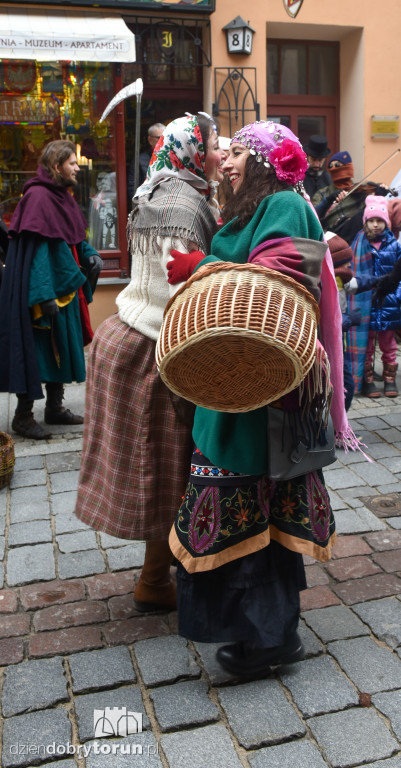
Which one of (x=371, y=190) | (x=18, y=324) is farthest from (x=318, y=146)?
(x=18, y=324)

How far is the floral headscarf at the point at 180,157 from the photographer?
8.27 ft

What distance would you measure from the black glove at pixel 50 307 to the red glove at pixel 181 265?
264 centimetres

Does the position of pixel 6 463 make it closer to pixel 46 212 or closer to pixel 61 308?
pixel 61 308

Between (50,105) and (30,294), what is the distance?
12.2 feet

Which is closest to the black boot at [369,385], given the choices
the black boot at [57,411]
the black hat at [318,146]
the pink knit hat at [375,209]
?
the pink knit hat at [375,209]

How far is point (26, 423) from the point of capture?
514 centimetres

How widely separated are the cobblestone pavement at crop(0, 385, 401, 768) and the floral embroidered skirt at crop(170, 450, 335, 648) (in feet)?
0.70

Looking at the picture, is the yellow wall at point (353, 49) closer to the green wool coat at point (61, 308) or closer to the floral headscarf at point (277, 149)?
the green wool coat at point (61, 308)

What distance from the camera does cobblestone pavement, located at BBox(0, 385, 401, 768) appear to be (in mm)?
2172

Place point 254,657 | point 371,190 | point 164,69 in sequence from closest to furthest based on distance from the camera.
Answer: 1. point 254,657
2. point 371,190
3. point 164,69

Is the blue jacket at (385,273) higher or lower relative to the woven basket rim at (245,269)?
lower

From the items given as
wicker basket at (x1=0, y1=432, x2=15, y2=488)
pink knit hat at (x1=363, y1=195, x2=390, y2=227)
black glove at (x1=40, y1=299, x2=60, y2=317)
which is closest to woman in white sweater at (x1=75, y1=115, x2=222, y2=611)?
wicker basket at (x1=0, y1=432, x2=15, y2=488)

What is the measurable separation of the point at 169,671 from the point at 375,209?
4.44 metres

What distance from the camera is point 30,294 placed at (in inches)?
191
